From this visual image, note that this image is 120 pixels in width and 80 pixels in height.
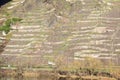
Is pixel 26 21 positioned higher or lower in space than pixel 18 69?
higher

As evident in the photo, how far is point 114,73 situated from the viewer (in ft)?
133

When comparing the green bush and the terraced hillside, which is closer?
the terraced hillside

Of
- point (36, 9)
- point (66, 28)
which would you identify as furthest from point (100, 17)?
point (36, 9)

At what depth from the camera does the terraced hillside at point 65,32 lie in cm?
4416

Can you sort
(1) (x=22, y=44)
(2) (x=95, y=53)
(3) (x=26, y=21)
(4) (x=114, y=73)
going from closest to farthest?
(4) (x=114, y=73), (2) (x=95, y=53), (1) (x=22, y=44), (3) (x=26, y=21)

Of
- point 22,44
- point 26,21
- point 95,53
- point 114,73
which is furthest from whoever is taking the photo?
point 26,21

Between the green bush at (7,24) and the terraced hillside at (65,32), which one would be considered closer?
the terraced hillside at (65,32)

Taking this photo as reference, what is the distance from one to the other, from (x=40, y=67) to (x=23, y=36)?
245 inches

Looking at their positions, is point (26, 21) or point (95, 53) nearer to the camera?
point (95, 53)

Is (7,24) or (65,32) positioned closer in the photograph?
(65,32)

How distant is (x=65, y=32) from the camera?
155 feet

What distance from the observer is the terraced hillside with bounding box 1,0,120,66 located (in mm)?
44156

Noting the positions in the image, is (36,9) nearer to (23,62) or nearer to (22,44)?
(22,44)

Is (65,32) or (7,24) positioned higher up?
(7,24)
